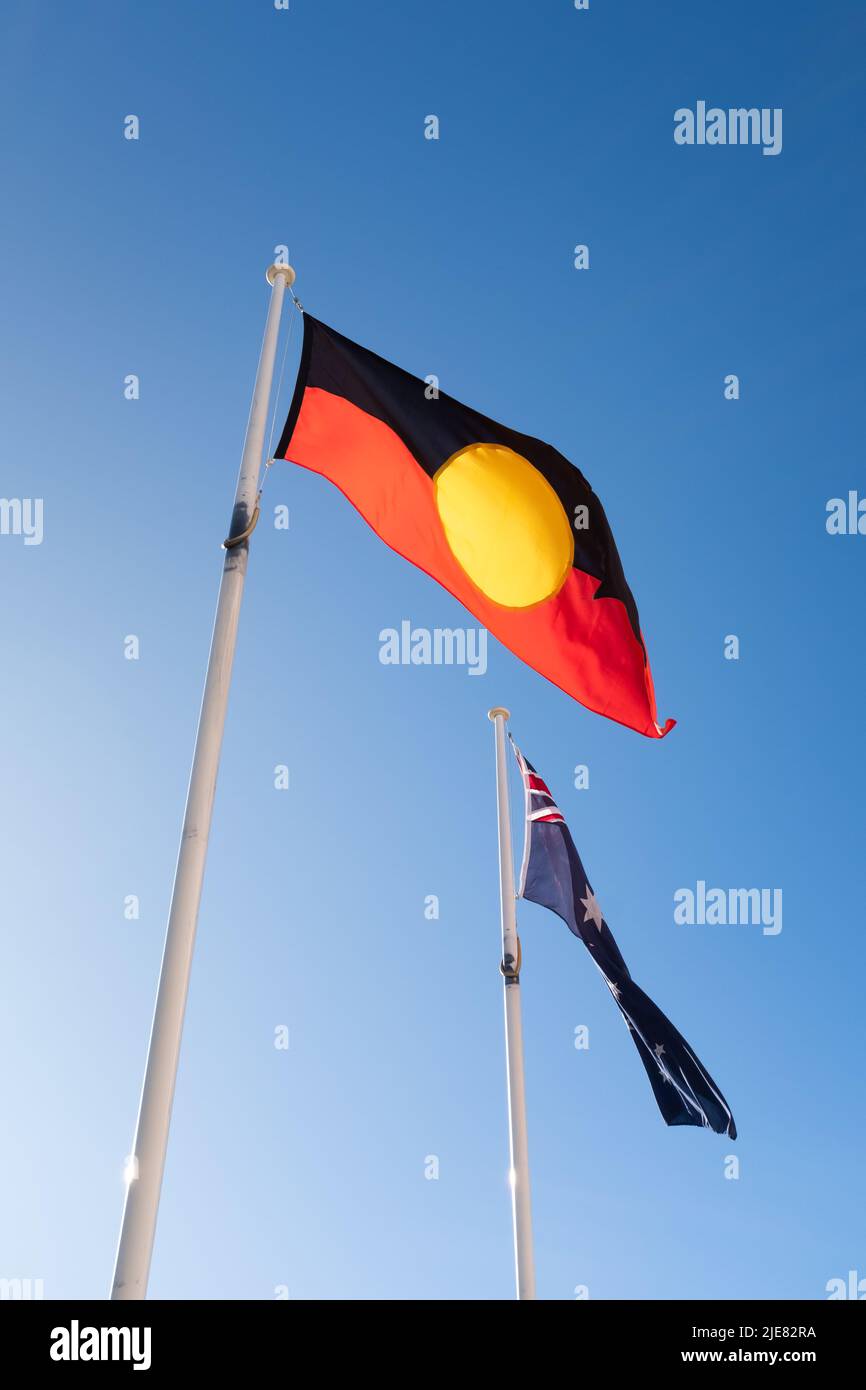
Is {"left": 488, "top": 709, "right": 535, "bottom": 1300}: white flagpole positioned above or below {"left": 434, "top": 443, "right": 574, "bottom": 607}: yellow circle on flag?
below

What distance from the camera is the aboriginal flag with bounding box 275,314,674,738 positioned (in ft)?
23.9

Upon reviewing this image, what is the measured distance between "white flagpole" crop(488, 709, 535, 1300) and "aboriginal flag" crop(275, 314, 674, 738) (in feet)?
12.9

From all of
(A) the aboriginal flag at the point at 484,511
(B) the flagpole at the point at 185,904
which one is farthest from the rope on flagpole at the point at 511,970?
(B) the flagpole at the point at 185,904

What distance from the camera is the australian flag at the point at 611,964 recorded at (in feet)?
36.3

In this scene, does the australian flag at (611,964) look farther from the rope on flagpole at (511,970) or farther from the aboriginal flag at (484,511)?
the aboriginal flag at (484,511)

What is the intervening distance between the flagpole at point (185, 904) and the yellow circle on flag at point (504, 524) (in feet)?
5.41

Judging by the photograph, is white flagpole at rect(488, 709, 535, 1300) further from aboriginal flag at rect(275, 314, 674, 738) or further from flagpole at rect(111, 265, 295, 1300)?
flagpole at rect(111, 265, 295, 1300)

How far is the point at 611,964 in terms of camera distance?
11.4m

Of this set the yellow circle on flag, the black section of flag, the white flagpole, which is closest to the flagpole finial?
the black section of flag

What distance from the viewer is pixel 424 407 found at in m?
7.38

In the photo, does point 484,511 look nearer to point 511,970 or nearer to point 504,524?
point 504,524

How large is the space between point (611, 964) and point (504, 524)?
581cm
